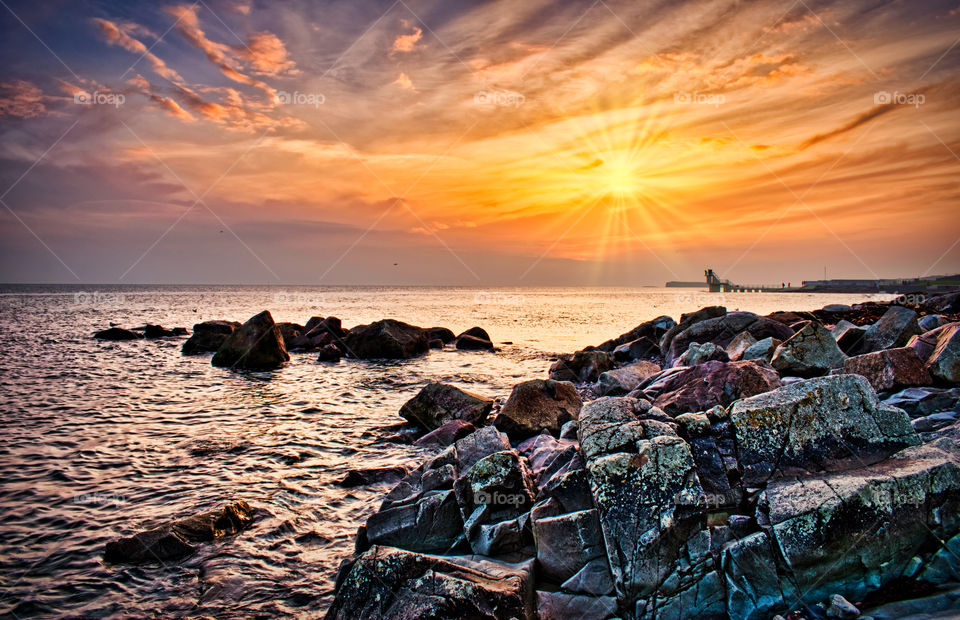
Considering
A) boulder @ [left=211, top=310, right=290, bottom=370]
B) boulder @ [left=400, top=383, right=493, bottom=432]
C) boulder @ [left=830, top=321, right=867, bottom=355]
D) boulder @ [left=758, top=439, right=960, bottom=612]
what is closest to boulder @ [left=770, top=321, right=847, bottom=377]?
boulder @ [left=830, top=321, right=867, bottom=355]

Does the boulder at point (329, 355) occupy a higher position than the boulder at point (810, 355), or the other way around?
the boulder at point (810, 355)

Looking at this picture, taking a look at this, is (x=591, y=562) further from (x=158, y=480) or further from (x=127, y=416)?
(x=127, y=416)

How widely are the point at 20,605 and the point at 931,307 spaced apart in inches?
1684

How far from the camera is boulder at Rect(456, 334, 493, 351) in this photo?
37.2 metres

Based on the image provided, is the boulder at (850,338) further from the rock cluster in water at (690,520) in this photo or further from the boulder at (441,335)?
the boulder at (441,335)

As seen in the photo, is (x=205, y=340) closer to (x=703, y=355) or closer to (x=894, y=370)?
(x=703, y=355)

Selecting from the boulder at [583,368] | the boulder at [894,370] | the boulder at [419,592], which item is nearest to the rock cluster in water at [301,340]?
the boulder at [583,368]

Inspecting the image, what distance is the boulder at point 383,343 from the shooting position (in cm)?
3234

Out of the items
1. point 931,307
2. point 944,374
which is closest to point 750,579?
point 944,374

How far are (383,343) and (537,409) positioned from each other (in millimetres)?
20867

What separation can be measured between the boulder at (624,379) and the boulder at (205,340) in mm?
27270

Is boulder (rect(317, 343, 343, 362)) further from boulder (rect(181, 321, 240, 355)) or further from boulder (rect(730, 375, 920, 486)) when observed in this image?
boulder (rect(730, 375, 920, 486))

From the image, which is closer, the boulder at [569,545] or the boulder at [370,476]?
the boulder at [569,545]

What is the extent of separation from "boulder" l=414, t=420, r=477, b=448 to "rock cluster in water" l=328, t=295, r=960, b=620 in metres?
4.64
